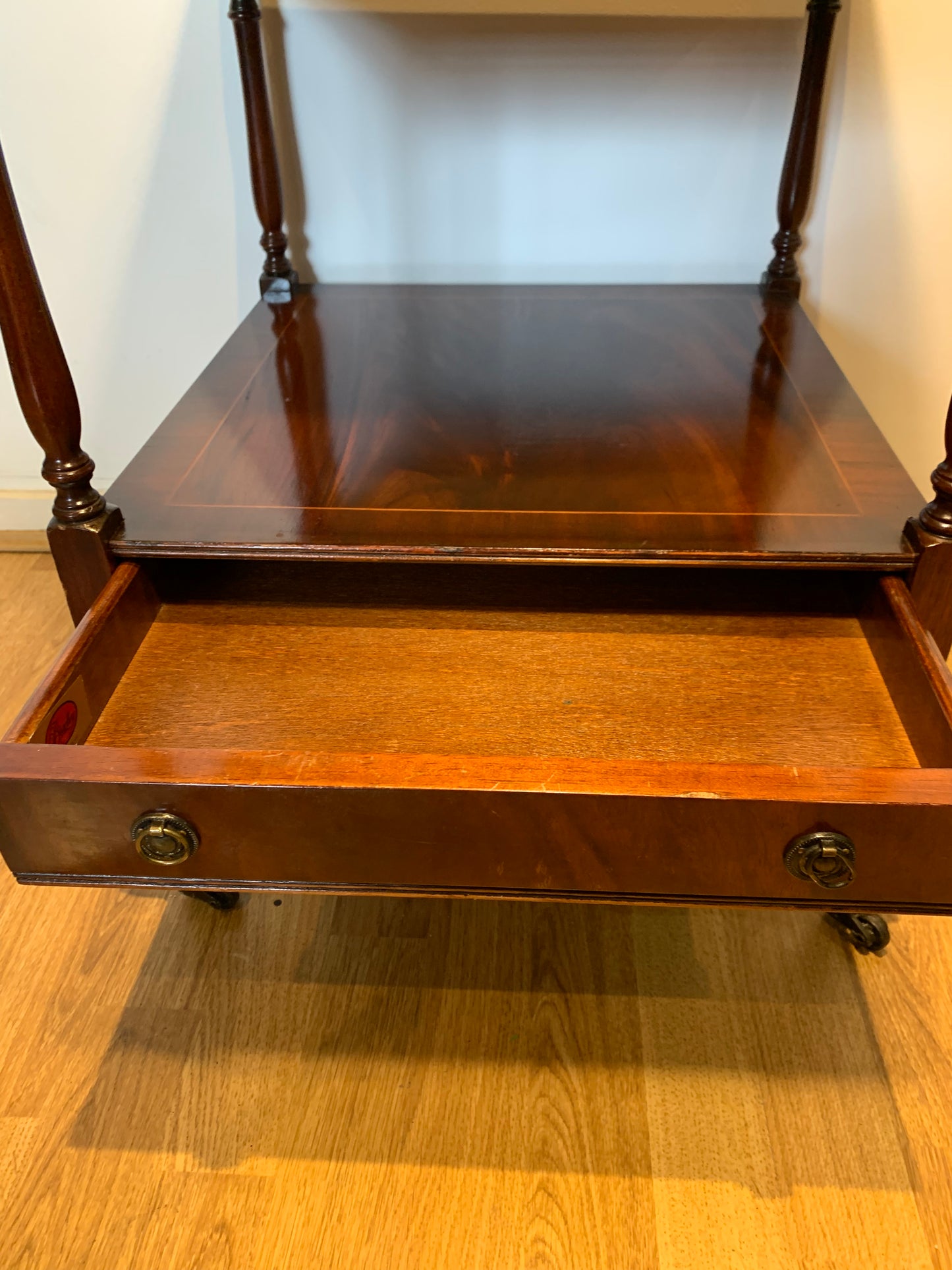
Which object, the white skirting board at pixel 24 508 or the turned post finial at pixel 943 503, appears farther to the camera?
the white skirting board at pixel 24 508

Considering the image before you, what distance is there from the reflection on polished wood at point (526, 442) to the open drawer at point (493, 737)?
0.23 ft

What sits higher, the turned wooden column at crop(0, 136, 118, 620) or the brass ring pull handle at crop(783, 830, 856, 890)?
the turned wooden column at crop(0, 136, 118, 620)

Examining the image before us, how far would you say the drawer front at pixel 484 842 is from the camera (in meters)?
0.50

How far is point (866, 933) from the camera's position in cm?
92

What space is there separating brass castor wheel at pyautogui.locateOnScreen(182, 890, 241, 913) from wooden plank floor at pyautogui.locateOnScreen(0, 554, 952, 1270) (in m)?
0.01

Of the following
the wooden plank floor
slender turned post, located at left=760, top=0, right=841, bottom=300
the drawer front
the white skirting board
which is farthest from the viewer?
the white skirting board

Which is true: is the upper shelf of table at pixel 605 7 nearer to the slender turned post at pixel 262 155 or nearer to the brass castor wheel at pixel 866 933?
the slender turned post at pixel 262 155

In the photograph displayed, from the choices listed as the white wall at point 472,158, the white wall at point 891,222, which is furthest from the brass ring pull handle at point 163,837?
the white wall at point 891,222

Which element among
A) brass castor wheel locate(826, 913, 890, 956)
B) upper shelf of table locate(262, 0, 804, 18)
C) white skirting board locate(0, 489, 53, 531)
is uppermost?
upper shelf of table locate(262, 0, 804, 18)

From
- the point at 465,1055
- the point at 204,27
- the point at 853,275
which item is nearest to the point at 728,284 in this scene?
the point at 853,275

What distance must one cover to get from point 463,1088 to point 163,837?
445 millimetres

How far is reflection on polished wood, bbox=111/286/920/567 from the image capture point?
69 cm

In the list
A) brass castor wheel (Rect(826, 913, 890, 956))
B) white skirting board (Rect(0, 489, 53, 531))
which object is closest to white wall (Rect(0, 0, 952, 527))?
white skirting board (Rect(0, 489, 53, 531))

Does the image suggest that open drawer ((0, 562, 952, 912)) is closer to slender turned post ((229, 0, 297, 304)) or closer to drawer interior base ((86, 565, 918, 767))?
drawer interior base ((86, 565, 918, 767))
